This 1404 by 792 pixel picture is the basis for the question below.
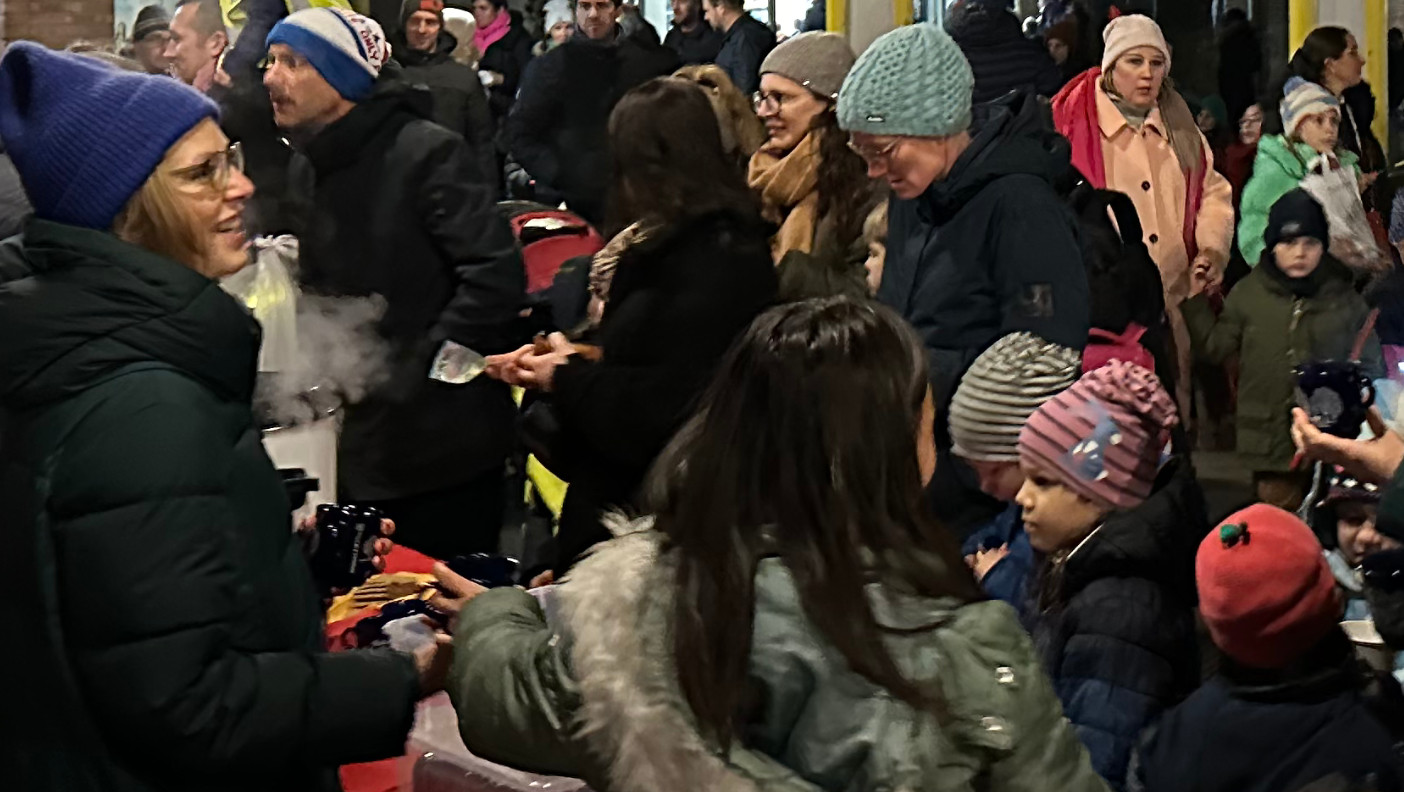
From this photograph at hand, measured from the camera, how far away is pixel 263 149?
4.94 m

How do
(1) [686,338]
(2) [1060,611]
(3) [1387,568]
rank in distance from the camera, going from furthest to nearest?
(1) [686,338], (2) [1060,611], (3) [1387,568]

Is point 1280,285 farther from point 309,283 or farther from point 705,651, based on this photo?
point 705,651

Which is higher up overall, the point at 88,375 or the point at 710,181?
the point at 88,375

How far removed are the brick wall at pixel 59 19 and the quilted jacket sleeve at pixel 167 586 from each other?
10.1m

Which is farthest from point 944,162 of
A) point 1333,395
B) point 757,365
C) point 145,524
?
point 145,524

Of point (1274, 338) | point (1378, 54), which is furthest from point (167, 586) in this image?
point (1378, 54)

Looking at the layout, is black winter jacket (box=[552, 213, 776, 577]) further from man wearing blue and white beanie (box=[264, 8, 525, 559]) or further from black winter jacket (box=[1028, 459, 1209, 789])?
man wearing blue and white beanie (box=[264, 8, 525, 559])

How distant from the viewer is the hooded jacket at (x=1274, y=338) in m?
6.94

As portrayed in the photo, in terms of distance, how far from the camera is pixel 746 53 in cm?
977

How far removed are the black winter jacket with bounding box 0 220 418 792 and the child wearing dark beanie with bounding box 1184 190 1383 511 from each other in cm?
521

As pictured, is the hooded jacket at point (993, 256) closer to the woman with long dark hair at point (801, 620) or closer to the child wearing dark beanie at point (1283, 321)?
the woman with long dark hair at point (801, 620)

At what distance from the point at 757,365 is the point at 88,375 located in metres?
0.72

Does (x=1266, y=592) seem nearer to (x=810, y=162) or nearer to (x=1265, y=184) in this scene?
(x=810, y=162)

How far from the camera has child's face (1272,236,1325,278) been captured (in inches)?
275
